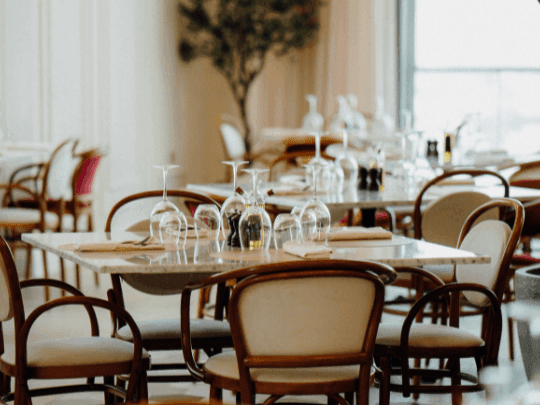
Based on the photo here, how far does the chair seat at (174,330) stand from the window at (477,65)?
5.86 meters

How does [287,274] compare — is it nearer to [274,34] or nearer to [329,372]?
[329,372]

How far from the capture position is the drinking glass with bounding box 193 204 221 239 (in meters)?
2.62

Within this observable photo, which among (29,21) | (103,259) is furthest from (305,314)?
(29,21)

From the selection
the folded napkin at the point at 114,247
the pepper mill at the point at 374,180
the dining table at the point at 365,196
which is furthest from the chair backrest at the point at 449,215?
the folded napkin at the point at 114,247

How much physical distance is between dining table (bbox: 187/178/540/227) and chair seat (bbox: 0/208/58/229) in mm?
1110

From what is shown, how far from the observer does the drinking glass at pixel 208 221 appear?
2.62m

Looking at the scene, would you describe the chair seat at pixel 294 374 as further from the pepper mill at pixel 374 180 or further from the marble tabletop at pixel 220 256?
the pepper mill at pixel 374 180

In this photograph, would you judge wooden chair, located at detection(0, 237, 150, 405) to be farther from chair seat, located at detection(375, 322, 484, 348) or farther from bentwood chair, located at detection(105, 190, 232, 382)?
chair seat, located at detection(375, 322, 484, 348)

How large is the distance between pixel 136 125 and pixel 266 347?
20.8ft

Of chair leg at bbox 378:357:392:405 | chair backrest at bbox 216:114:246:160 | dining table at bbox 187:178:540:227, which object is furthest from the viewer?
chair backrest at bbox 216:114:246:160

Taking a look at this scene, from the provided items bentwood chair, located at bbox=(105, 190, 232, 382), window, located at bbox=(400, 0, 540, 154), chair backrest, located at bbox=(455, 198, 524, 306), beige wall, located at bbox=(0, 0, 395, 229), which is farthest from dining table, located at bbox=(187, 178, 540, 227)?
window, located at bbox=(400, 0, 540, 154)

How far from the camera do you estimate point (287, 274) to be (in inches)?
72.5

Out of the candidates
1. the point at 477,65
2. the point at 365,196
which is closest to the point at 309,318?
the point at 365,196

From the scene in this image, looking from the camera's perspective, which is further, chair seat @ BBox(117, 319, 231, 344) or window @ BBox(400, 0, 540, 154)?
window @ BBox(400, 0, 540, 154)
